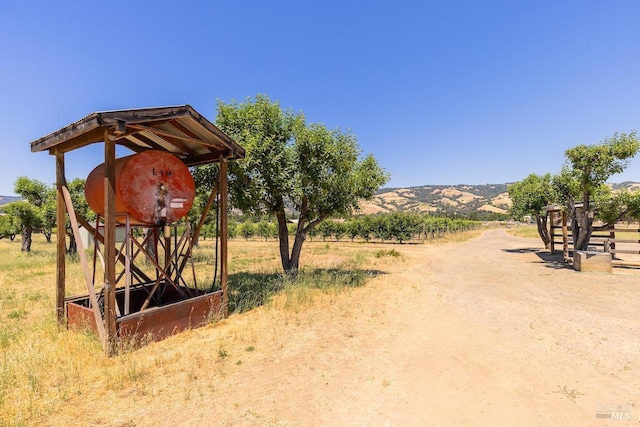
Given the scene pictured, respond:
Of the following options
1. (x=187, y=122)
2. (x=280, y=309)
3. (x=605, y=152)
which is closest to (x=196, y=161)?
(x=187, y=122)

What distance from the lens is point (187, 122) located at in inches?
284

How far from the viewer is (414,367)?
5.20 m

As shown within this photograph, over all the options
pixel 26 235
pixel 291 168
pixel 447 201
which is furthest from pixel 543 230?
pixel 447 201

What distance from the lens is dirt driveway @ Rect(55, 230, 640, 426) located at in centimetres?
390

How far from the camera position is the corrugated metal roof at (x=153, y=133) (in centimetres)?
586

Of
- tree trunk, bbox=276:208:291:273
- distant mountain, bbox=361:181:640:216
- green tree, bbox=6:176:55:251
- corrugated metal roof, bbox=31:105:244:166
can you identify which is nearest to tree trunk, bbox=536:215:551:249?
tree trunk, bbox=276:208:291:273

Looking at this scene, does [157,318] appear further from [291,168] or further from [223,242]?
[291,168]

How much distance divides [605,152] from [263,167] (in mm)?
15003

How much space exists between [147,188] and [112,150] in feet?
3.58

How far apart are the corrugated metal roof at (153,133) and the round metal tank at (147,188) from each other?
61 centimetres

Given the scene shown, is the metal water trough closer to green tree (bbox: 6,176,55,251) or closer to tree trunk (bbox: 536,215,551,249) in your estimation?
green tree (bbox: 6,176,55,251)

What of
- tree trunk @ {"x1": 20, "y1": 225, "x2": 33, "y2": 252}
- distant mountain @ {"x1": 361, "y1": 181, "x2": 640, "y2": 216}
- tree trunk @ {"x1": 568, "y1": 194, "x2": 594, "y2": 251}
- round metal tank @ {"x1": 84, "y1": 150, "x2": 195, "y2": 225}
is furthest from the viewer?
distant mountain @ {"x1": 361, "y1": 181, "x2": 640, "y2": 216}

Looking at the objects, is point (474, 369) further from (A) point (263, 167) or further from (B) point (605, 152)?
(B) point (605, 152)

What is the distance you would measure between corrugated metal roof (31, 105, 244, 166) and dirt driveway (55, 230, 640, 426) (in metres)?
4.23
